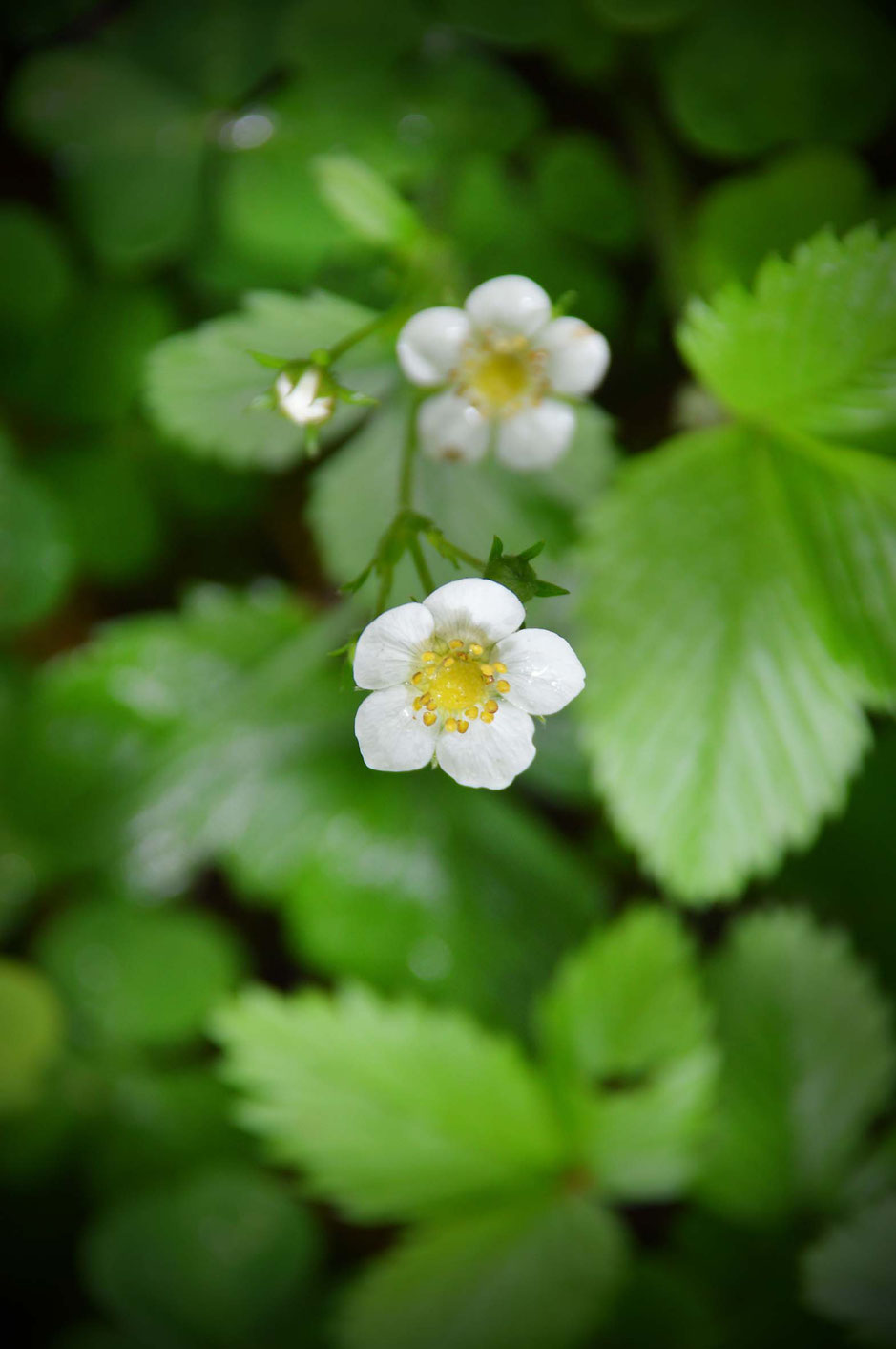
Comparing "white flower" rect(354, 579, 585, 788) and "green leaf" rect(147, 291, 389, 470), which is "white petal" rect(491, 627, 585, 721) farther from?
"green leaf" rect(147, 291, 389, 470)

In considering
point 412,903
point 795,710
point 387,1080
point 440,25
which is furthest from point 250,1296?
point 440,25

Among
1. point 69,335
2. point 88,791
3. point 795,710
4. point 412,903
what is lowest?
point 88,791

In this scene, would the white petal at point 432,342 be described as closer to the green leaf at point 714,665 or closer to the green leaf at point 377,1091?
the green leaf at point 714,665

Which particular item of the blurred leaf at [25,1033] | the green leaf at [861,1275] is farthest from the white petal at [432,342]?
the blurred leaf at [25,1033]

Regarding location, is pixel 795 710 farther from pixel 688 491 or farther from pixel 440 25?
pixel 440 25

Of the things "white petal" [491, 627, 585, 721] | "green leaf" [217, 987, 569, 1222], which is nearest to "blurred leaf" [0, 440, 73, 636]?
"green leaf" [217, 987, 569, 1222]

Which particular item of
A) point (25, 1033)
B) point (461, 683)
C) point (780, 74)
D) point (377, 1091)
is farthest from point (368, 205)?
point (25, 1033)
